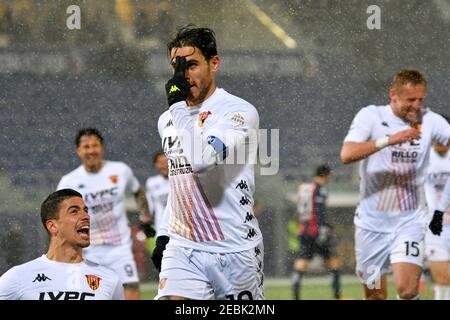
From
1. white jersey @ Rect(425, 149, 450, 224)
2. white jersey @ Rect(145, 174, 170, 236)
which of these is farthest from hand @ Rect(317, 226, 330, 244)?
white jersey @ Rect(425, 149, 450, 224)

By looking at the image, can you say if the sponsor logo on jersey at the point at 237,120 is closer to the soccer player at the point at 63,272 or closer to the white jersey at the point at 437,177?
the soccer player at the point at 63,272

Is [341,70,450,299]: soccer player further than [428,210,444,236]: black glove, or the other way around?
[428,210,444,236]: black glove

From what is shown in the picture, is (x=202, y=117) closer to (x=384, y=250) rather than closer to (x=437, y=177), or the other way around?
(x=384, y=250)

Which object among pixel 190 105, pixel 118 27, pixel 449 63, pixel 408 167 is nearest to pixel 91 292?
pixel 190 105

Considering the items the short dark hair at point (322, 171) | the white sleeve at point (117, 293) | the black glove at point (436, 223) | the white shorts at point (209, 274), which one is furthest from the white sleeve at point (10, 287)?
the short dark hair at point (322, 171)

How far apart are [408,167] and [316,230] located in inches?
266

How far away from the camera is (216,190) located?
6.03 metres

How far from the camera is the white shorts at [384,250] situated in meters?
8.19

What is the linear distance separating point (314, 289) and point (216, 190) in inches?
417

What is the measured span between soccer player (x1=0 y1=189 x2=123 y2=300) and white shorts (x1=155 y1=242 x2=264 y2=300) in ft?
1.17

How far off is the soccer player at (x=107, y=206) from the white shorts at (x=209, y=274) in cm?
413

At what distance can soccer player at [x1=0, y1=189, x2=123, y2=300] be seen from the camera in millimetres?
5945

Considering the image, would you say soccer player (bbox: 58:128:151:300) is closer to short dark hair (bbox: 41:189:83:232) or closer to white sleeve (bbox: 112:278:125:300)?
short dark hair (bbox: 41:189:83:232)
